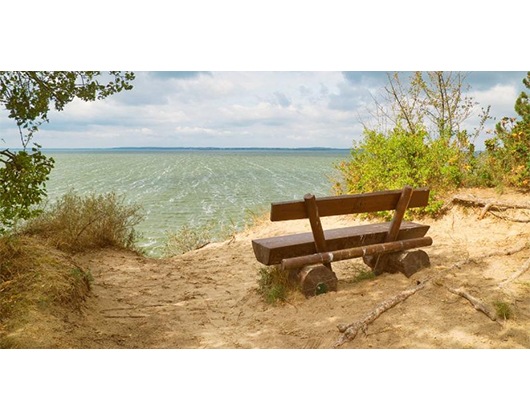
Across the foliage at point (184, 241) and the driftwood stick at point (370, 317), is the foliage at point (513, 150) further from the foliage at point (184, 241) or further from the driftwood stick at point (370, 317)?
the foliage at point (184, 241)

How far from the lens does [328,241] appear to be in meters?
5.98

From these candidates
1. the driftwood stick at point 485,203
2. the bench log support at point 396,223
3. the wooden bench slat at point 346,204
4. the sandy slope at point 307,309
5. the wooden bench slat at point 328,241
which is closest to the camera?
the sandy slope at point 307,309

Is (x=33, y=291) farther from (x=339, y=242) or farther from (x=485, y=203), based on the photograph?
(x=485, y=203)

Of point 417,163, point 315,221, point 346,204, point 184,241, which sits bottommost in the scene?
point 184,241

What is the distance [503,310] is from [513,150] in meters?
6.57

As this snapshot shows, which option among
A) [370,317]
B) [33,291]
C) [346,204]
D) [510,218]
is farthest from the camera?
[510,218]

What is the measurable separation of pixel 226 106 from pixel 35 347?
186 inches

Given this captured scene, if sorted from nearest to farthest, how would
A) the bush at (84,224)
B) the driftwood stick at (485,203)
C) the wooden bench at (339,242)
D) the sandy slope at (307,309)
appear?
the sandy slope at (307,309) → the wooden bench at (339,242) → the driftwood stick at (485,203) → the bush at (84,224)

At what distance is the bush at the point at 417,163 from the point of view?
401 inches

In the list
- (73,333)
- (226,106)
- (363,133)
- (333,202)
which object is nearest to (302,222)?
(363,133)

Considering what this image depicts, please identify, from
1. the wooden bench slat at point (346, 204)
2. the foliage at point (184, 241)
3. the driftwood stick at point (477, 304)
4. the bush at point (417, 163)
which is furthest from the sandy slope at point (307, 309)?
the foliage at point (184, 241)

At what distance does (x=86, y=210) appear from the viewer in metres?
9.48

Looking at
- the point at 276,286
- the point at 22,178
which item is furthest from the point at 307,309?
the point at 22,178

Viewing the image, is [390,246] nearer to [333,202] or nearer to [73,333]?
[333,202]
